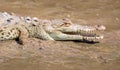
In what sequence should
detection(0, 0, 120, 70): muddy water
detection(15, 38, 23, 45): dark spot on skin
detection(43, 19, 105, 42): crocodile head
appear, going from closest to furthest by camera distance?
1. detection(0, 0, 120, 70): muddy water
2. detection(15, 38, 23, 45): dark spot on skin
3. detection(43, 19, 105, 42): crocodile head

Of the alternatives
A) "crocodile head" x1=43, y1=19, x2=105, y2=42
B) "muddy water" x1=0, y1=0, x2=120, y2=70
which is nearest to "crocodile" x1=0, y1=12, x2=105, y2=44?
"crocodile head" x1=43, y1=19, x2=105, y2=42

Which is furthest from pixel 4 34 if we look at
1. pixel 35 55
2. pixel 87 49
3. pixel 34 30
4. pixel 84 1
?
pixel 84 1

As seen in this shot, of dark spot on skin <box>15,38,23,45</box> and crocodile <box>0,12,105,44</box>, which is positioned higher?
crocodile <box>0,12,105,44</box>

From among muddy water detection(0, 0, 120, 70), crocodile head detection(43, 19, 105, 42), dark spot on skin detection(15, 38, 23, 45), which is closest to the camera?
muddy water detection(0, 0, 120, 70)

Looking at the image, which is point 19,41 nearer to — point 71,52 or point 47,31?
point 47,31

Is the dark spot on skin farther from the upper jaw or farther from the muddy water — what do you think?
the upper jaw

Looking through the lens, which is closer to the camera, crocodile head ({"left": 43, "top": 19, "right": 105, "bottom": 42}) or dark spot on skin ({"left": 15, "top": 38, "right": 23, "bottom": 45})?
dark spot on skin ({"left": 15, "top": 38, "right": 23, "bottom": 45})

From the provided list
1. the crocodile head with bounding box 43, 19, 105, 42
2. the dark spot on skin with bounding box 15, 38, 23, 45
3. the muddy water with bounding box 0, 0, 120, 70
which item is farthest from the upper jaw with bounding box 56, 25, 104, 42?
the dark spot on skin with bounding box 15, 38, 23, 45

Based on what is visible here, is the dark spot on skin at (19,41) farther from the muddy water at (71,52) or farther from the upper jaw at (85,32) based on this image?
the upper jaw at (85,32)
